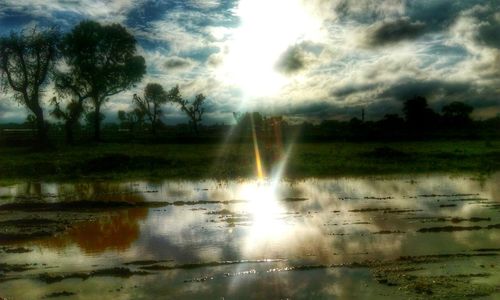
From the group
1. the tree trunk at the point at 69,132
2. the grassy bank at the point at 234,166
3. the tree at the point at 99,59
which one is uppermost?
the tree at the point at 99,59

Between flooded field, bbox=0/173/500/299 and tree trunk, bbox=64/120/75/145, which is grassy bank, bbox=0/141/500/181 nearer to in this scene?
flooded field, bbox=0/173/500/299

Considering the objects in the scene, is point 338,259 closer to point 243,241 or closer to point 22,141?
point 243,241

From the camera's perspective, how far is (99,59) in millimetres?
64875

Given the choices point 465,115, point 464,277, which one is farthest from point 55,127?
point 464,277

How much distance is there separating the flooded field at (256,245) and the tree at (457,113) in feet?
221

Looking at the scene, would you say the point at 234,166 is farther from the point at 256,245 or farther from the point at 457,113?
the point at 457,113

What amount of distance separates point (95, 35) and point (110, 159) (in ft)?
118

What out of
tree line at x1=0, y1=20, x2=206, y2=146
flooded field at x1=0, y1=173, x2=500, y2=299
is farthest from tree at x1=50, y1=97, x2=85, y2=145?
flooded field at x1=0, y1=173, x2=500, y2=299

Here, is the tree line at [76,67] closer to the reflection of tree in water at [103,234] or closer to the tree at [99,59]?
the tree at [99,59]

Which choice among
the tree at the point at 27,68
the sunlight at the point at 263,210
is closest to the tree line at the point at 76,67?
the tree at the point at 27,68

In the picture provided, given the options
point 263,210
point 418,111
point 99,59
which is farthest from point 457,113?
point 263,210

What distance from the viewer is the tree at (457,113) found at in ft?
277

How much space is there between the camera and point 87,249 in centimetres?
1208

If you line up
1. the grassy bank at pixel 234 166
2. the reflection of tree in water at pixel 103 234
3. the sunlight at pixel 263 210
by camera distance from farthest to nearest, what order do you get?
1. the grassy bank at pixel 234 166
2. the sunlight at pixel 263 210
3. the reflection of tree in water at pixel 103 234
